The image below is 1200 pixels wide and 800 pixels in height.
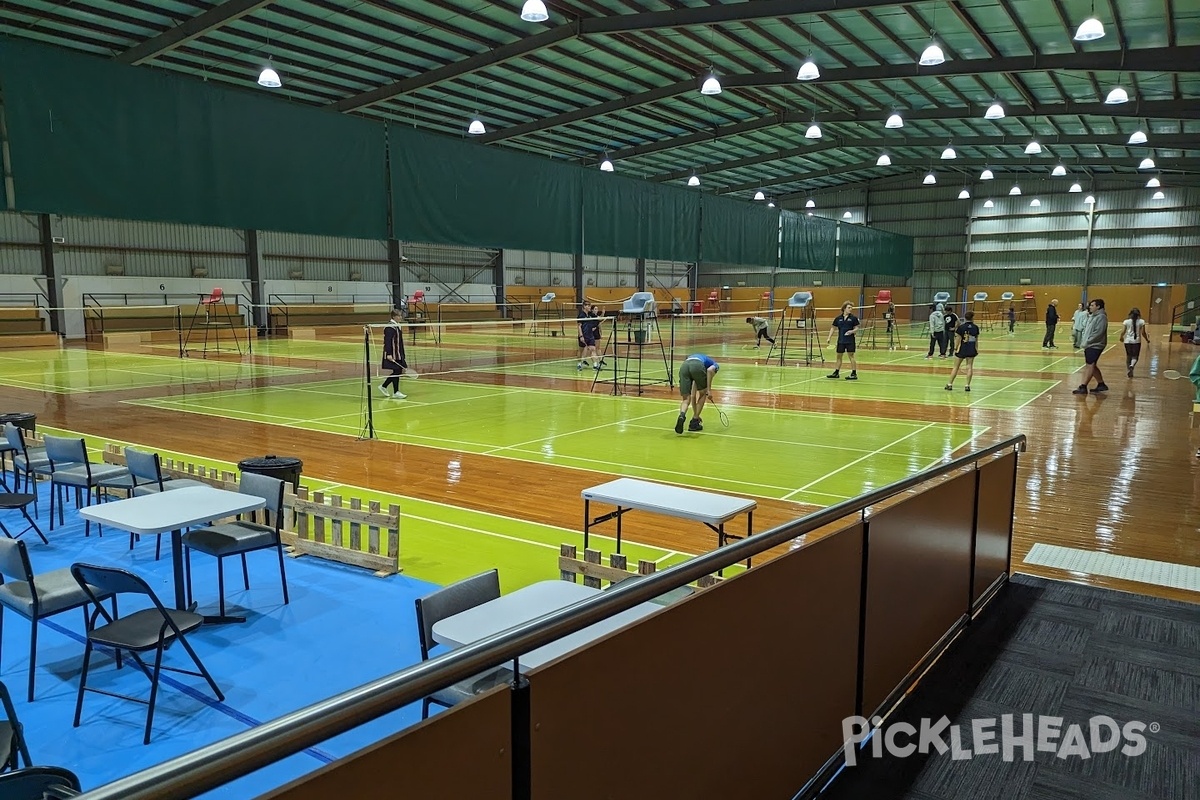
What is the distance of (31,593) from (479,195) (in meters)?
17.0

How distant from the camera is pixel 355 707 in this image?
1.58 meters

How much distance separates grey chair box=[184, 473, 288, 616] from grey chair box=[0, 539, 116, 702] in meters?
0.94

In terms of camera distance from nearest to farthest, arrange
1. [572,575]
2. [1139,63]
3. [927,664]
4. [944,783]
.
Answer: [944,783] → [927,664] → [572,575] → [1139,63]

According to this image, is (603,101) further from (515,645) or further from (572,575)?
(515,645)

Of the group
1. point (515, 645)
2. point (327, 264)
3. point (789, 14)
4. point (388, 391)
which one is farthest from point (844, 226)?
point (515, 645)

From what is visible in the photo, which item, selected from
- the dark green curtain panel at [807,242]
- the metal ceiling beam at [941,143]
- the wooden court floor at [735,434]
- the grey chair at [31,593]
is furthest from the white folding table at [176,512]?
the metal ceiling beam at [941,143]

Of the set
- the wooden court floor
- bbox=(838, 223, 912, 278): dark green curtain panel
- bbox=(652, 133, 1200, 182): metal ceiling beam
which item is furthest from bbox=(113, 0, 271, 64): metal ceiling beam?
bbox=(838, 223, 912, 278): dark green curtain panel

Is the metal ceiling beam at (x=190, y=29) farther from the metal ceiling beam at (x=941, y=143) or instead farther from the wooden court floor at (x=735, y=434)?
the metal ceiling beam at (x=941, y=143)

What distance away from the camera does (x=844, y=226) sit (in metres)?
42.2

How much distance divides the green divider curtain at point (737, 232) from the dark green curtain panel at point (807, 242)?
3.89 ft

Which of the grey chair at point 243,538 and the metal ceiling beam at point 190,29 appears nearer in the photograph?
the grey chair at point 243,538

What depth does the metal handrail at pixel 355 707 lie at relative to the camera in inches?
51.2

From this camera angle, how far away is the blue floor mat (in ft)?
13.4

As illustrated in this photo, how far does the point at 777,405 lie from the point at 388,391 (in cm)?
869
